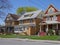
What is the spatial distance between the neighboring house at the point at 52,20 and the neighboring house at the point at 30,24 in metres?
3.83

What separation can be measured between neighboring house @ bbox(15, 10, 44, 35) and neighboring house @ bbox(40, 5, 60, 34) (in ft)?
12.6

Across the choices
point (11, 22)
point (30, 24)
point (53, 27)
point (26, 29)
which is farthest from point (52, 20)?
point (11, 22)

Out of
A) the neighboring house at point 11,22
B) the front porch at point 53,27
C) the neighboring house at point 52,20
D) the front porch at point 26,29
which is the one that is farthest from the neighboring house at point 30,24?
the neighboring house at point 11,22

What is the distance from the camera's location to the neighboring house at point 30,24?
191 ft

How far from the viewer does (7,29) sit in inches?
2963

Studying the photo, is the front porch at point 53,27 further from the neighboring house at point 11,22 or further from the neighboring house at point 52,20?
the neighboring house at point 11,22

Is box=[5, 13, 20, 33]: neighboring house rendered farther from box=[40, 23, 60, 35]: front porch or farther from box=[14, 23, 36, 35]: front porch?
box=[40, 23, 60, 35]: front porch

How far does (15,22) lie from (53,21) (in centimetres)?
2557

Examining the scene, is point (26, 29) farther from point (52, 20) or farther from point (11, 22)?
point (11, 22)

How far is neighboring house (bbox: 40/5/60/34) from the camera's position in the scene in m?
50.5

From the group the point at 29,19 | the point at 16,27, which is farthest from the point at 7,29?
the point at 29,19

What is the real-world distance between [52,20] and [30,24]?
10.4 meters

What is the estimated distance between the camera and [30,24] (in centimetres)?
6103

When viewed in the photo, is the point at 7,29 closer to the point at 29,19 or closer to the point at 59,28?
the point at 29,19
